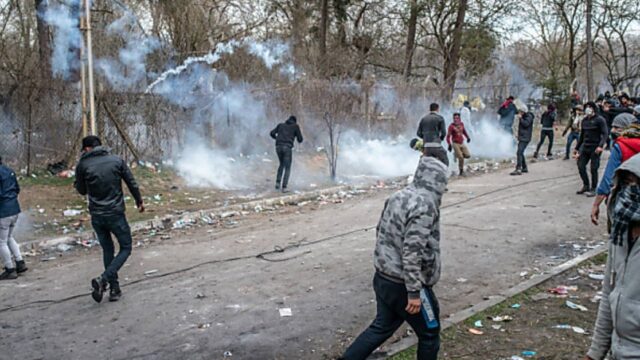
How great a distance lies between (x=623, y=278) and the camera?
8.17ft

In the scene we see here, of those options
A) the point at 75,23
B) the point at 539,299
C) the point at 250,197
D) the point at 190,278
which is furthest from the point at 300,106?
the point at 539,299

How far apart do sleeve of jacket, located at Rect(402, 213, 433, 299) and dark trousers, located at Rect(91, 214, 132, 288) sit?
3.61 meters

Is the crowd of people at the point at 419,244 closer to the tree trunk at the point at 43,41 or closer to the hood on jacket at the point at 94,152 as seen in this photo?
the hood on jacket at the point at 94,152

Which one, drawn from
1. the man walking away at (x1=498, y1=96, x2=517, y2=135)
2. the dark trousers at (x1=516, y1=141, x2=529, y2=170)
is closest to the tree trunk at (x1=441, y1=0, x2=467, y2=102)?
the man walking away at (x1=498, y1=96, x2=517, y2=135)

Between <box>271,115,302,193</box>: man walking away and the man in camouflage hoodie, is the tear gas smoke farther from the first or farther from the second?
the man in camouflage hoodie

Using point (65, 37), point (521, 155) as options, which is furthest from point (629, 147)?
point (65, 37)

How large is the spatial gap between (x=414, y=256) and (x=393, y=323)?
56 cm

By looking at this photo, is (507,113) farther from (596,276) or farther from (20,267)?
(20,267)

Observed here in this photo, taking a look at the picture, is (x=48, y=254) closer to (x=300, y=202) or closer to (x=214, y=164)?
(x=300, y=202)

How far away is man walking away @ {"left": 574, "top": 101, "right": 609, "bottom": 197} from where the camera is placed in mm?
10508

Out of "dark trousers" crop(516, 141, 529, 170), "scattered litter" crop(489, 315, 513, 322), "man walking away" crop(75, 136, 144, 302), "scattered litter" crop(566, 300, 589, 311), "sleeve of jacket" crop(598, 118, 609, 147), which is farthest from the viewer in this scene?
"dark trousers" crop(516, 141, 529, 170)

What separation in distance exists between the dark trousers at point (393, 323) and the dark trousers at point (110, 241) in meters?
3.14

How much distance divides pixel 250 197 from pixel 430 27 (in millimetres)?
18552

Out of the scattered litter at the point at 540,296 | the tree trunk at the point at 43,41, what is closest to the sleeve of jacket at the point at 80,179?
the scattered litter at the point at 540,296
